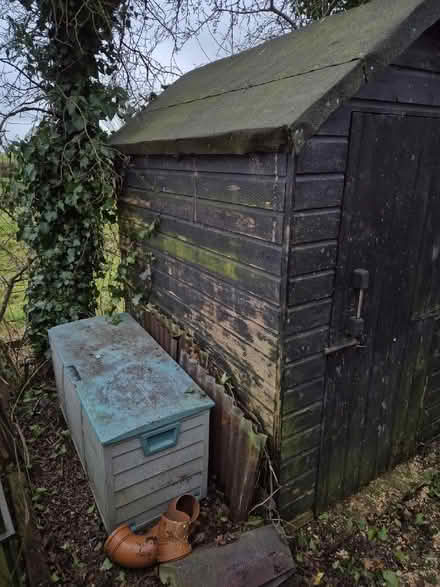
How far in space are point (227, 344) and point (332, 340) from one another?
70 cm

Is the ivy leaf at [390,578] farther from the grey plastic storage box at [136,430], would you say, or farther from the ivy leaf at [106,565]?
the ivy leaf at [106,565]

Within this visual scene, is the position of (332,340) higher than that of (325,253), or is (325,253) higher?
(325,253)

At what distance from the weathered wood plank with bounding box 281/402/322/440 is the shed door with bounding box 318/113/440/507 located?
0.31ft

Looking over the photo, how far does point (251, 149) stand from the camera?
1.88m

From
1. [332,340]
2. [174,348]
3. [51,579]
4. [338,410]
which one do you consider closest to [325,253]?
[332,340]

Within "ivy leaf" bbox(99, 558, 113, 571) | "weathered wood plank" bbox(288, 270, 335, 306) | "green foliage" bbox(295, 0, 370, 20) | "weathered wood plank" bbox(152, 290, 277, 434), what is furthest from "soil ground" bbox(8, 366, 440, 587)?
"green foliage" bbox(295, 0, 370, 20)

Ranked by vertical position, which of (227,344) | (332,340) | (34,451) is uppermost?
(332,340)

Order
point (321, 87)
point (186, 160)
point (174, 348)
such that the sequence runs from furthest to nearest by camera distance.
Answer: point (174, 348) → point (186, 160) → point (321, 87)

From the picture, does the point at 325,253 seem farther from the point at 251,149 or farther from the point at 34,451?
the point at 34,451

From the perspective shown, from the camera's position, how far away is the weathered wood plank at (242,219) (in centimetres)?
197

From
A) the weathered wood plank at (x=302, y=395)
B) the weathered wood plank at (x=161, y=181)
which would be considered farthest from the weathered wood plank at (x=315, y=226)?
the weathered wood plank at (x=161, y=181)

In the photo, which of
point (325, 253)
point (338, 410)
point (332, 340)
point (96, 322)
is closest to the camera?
point (325, 253)

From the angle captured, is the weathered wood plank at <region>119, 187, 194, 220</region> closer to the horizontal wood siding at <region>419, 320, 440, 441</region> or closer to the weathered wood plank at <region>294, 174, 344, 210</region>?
the weathered wood plank at <region>294, 174, 344, 210</region>

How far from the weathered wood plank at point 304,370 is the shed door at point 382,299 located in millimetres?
98
